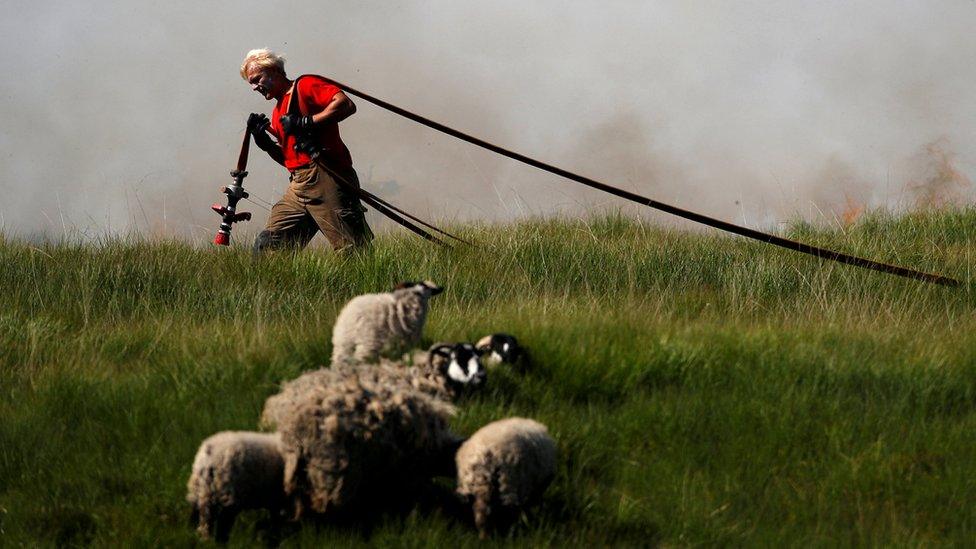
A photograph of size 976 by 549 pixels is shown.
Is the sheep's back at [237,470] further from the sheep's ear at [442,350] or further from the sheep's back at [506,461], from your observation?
the sheep's ear at [442,350]

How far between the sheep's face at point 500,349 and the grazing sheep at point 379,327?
0.95 feet

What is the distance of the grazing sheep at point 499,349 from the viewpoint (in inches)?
163

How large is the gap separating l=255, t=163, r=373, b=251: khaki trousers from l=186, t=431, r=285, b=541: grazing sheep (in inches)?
174

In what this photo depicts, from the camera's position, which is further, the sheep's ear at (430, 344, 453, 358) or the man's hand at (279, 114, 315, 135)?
the man's hand at (279, 114, 315, 135)

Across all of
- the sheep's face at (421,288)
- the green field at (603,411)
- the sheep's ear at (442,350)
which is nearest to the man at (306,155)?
the green field at (603,411)

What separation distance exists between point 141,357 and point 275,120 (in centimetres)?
333

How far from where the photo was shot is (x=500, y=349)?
4.13 m

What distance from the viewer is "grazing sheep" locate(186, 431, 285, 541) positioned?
10.2ft

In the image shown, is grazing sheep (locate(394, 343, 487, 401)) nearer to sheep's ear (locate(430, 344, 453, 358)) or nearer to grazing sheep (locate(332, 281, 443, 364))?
sheep's ear (locate(430, 344, 453, 358))

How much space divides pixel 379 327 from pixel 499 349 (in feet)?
1.63

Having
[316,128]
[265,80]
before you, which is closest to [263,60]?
[265,80]

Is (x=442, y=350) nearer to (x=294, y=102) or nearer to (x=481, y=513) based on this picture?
(x=481, y=513)

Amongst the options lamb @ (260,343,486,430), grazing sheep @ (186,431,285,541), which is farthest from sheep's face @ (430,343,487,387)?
grazing sheep @ (186,431,285,541)

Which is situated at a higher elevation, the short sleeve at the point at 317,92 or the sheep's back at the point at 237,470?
the short sleeve at the point at 317,92
